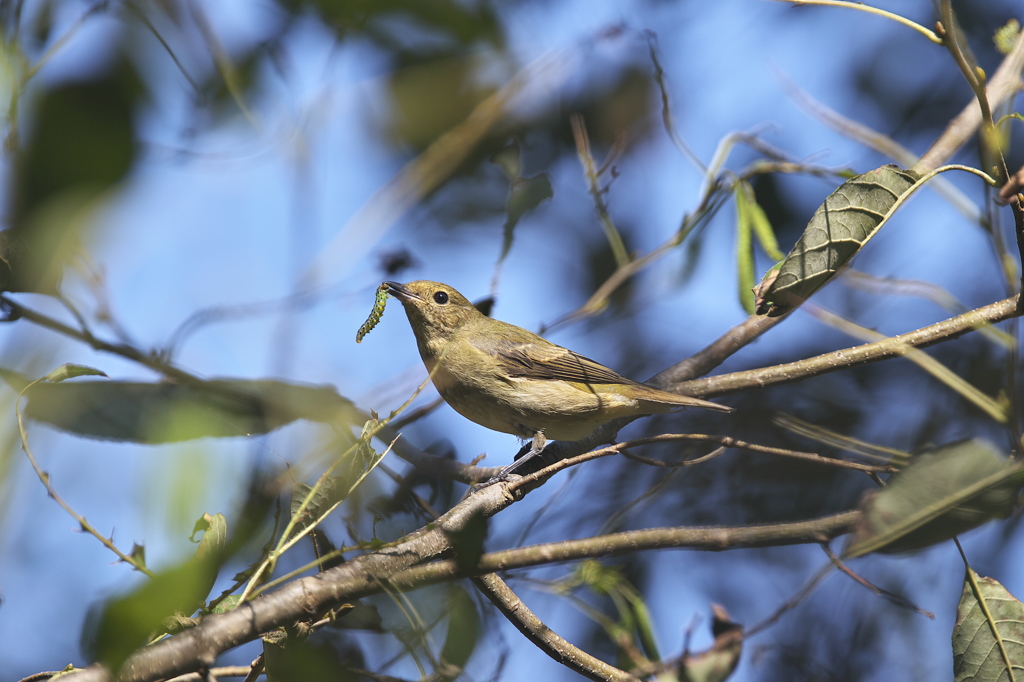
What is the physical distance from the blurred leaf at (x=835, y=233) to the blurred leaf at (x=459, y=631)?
2.99 feet

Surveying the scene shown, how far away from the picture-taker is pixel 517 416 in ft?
11.5

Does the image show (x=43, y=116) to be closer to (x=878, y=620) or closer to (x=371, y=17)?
(x=371, y=17)

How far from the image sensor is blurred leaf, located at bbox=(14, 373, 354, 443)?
1.18 meters

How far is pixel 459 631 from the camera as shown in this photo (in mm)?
1617

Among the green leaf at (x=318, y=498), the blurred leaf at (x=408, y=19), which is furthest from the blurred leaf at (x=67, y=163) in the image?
the green leaf at (x=318, y=498)

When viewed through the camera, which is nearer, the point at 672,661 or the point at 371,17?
the point at 371,17

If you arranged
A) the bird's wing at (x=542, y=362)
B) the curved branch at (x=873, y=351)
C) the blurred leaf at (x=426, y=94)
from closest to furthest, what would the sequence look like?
1. the blurred leaf at (x=426, y=94)
2. the curved branch at (x=873, y=351)
3. the bird's wing at (x=542, y=362)

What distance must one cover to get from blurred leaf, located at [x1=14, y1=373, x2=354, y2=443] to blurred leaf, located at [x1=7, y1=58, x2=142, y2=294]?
18.8 inches

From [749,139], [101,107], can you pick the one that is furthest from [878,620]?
[101,107]

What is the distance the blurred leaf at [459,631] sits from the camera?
5.19ft

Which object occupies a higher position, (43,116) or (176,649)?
(43,116)

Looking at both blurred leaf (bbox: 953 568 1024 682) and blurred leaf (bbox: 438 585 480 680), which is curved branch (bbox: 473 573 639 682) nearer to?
blurred leaf (bbox: 438 585 480 680)

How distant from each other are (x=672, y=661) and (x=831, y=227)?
128cm

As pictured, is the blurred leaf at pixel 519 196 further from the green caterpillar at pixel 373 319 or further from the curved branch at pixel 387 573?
the curved branch at pixel 387 573
